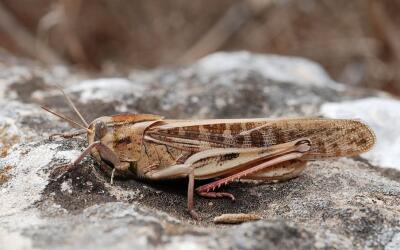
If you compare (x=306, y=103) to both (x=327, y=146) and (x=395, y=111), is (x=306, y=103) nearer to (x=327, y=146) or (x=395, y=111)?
(x=395, y=111)

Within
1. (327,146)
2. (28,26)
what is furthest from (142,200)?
(28,26)

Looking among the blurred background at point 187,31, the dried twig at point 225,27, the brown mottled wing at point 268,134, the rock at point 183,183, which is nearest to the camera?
the rock at point 183,183

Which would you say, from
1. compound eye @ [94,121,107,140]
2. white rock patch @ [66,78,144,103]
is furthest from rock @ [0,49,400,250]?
compound eye @ [94,121,107,140]

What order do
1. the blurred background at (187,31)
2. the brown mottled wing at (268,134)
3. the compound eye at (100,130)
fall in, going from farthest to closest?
the blurred background at (187,31)
the brown mottled wing at (268,134)
the compound eye at (100,130)

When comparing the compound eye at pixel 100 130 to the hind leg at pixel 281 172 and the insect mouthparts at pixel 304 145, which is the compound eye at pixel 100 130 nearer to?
the hind leg at pixel 281 172

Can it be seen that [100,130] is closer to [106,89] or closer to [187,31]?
[106,89]

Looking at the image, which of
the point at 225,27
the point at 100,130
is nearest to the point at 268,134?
the point at 100,130

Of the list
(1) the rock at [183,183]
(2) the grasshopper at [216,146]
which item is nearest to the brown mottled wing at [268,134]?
(2) the grasshopper at [216,146]
